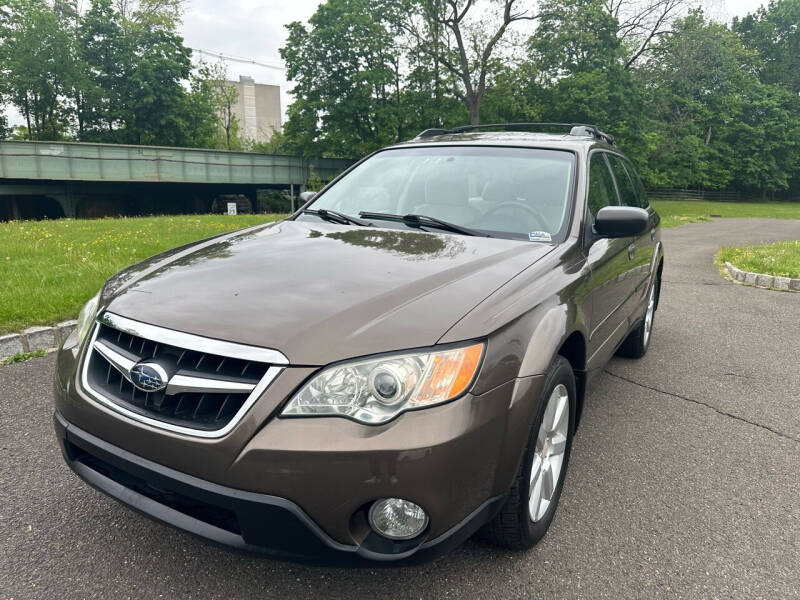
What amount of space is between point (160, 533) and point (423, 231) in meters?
1.76

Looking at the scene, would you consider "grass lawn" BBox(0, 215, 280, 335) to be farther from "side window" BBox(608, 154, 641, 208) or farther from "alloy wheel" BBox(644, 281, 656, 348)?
"alloy wheel" BBox(644, 281, 656, 348)

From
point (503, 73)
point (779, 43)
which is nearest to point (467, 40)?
point (503, 73)

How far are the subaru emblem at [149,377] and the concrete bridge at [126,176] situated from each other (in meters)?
37.7

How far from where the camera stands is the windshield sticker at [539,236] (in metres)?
2.75

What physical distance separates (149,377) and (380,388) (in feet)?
2.40

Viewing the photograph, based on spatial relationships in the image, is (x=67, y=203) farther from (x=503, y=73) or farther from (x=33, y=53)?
(x=503, y=73)

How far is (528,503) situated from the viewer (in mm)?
2082

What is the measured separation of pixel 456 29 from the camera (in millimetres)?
32281

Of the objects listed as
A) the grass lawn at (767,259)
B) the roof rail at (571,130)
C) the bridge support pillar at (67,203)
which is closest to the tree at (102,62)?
the bridge support pillar at (67,203)

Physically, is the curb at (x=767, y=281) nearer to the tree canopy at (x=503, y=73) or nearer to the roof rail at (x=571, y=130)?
the roof rail at (x=571, y=130)

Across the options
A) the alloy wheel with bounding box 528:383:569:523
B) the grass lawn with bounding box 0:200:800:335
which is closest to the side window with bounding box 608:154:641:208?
the alloy wheel with bounding box 528:383:569:523

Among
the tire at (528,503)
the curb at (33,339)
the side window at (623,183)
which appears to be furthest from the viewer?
the curb at (33,339)

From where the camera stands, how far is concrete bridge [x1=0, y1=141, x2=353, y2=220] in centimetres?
3319

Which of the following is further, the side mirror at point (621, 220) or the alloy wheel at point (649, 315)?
the alloy wheel at point (649, 315)
